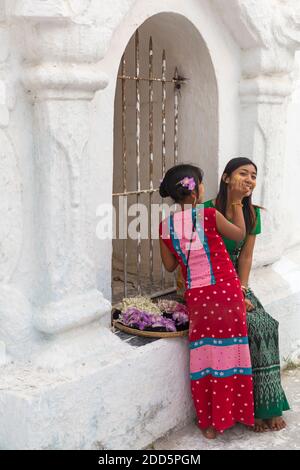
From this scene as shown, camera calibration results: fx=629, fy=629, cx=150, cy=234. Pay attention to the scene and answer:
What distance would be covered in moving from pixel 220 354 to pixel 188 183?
947mm

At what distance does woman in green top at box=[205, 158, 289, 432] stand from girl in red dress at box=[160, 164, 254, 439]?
15 cm

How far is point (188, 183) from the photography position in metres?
3.32

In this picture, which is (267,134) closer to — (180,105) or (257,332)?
(180,105)

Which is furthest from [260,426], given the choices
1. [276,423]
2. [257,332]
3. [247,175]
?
[247,175]

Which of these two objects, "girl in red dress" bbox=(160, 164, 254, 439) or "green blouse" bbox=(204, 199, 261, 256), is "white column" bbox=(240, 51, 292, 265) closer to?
"green blouse" bbox=(204, 199, 261, 256)

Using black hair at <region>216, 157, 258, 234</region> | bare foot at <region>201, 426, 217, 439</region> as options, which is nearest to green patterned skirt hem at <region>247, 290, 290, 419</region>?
bare foot at <region>201, 426, 217, 439</region>

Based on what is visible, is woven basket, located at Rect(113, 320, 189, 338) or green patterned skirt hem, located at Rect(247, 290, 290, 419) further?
green patterned skirt hem, located at Rect(247, 290, 290, 419)

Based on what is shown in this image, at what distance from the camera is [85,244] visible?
10.4 feet

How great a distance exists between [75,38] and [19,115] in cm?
44

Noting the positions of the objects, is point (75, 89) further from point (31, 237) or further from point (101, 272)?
point (101, 272)

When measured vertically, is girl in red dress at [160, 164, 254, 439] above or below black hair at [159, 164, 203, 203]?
below

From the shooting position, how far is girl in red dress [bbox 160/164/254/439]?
134 inches

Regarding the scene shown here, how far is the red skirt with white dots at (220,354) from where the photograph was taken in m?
3.43

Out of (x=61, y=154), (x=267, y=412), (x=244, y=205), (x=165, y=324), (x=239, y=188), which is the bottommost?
(x=267, y=412)
